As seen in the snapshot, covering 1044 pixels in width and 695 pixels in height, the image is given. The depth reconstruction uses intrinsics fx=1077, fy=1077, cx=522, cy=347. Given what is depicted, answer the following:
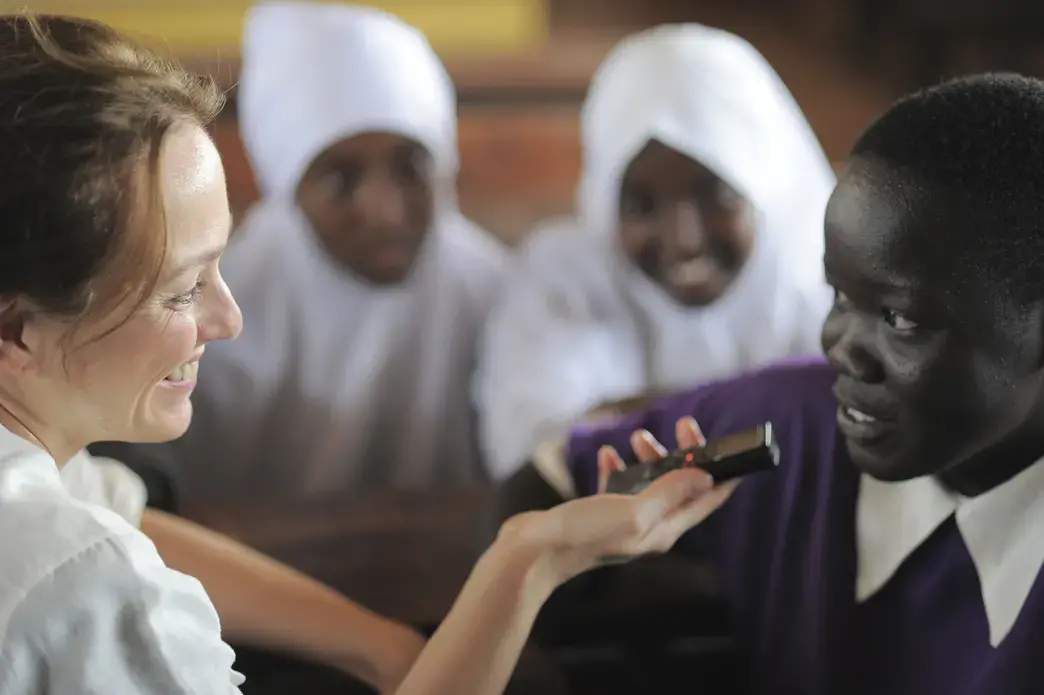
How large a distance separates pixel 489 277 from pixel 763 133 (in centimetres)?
42

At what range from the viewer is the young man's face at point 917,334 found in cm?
56

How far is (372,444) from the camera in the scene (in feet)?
4.56

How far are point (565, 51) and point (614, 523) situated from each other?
1790mm

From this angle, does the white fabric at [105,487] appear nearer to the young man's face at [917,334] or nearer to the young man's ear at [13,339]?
the young man's ear at [13,339]

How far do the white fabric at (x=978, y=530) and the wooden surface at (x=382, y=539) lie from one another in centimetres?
31

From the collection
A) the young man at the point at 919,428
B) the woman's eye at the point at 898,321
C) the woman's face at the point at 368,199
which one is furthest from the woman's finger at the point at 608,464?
the woman's face at the point at 368,199

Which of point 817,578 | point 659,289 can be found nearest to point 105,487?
point 817,578

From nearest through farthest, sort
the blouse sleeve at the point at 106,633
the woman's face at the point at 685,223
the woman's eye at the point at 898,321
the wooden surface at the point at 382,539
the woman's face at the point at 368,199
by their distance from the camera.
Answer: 1. the blouse sleeve at the point at 106,633
2. the woman's eye at the point at 898,321
3. the wooden surface at the point at 382,539
4. the woman's face at the point at 685,223
5. the woman's face at the point at 368,199

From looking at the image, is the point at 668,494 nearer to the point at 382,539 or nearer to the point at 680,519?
the point at 680,519

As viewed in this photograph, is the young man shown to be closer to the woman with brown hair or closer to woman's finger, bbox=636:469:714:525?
woman's finger, bbox=636:469:714:525

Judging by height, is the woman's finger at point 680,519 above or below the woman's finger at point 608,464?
above

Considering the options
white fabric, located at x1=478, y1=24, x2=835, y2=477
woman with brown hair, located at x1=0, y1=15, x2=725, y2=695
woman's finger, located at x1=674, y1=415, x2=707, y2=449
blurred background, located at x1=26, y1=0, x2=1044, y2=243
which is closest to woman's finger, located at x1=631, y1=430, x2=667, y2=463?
woman's finger, located at x1=674, y1=415, x2=707, y2=449

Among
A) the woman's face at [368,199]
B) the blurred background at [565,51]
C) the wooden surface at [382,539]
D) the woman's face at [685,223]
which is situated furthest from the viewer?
the blurred background at [565,51]

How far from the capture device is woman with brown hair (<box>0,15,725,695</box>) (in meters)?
0.47
